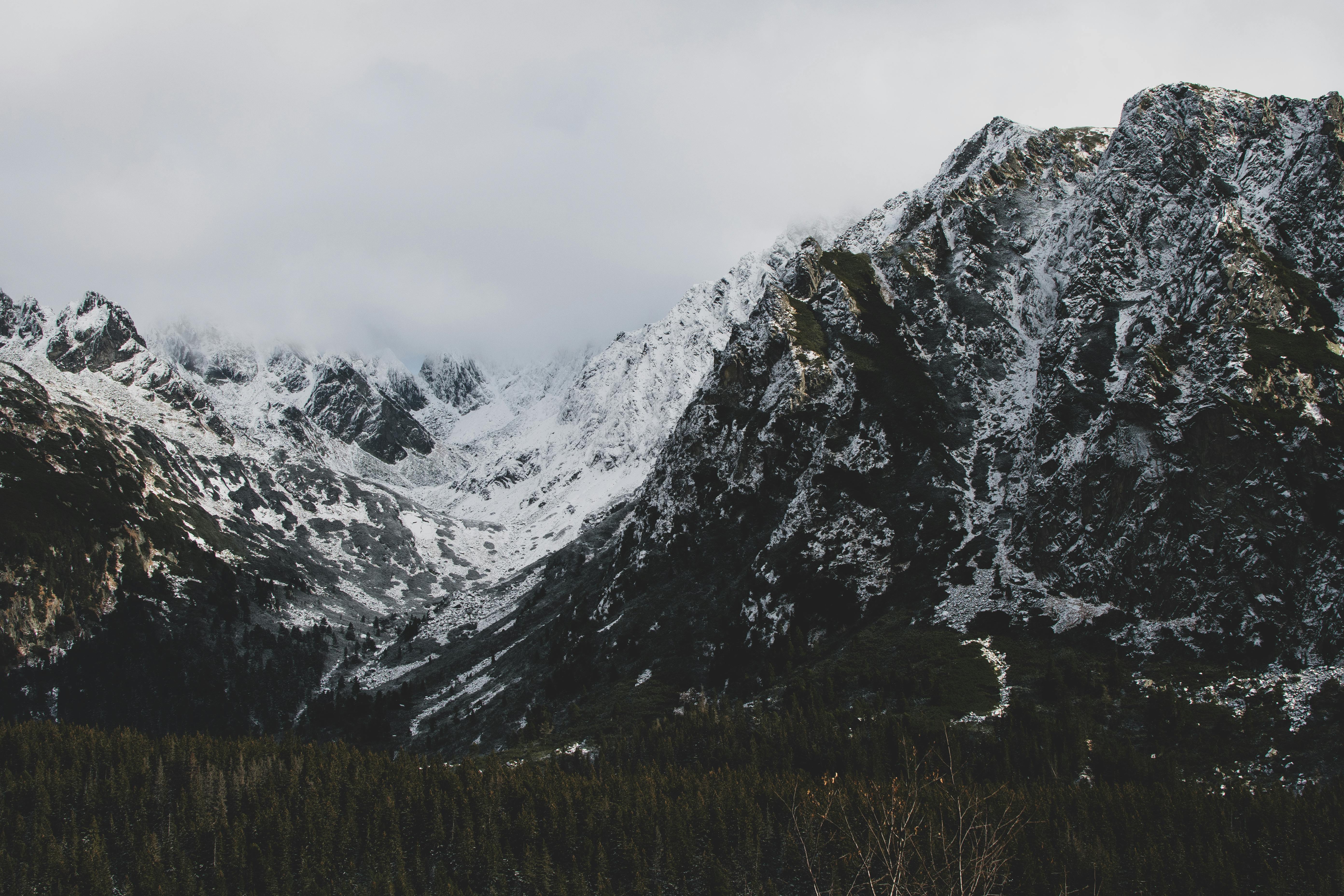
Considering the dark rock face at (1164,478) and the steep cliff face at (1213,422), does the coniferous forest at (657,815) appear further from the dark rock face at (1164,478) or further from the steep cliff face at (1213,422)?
the steep cliff face at (1213,422)

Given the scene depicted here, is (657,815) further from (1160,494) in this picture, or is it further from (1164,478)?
(1164,478)

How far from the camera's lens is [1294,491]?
134 meters

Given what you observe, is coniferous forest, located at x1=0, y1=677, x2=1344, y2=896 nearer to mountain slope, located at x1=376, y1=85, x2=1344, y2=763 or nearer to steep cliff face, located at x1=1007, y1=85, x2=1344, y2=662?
mountain slope, located at x1=376, y1=85, x2=1344, y2=763

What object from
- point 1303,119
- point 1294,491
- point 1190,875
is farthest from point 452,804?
A: point 1303,119

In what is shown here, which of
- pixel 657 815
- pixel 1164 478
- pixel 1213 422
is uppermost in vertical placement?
pixel 1213 422

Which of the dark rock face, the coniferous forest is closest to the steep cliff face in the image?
the dark rock face

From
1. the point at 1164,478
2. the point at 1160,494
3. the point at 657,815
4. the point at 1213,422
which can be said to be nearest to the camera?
the point at 657,815

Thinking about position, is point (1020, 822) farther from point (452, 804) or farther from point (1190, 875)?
point (452, 804)

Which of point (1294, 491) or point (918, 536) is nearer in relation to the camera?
point (1294, 491)

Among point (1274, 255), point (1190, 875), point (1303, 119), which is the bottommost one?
point (1190, 875)

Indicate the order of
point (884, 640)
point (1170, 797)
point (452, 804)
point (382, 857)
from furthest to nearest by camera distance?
point (884, 640) < point (452, 804) < point (382, 857) < point (1170, 797)

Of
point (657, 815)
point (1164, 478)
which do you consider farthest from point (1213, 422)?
point (657, 815)

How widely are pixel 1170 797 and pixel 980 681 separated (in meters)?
41.8

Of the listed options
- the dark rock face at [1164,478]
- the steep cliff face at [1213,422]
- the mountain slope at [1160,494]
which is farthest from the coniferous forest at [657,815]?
the steep cliff face at [1213,422]
